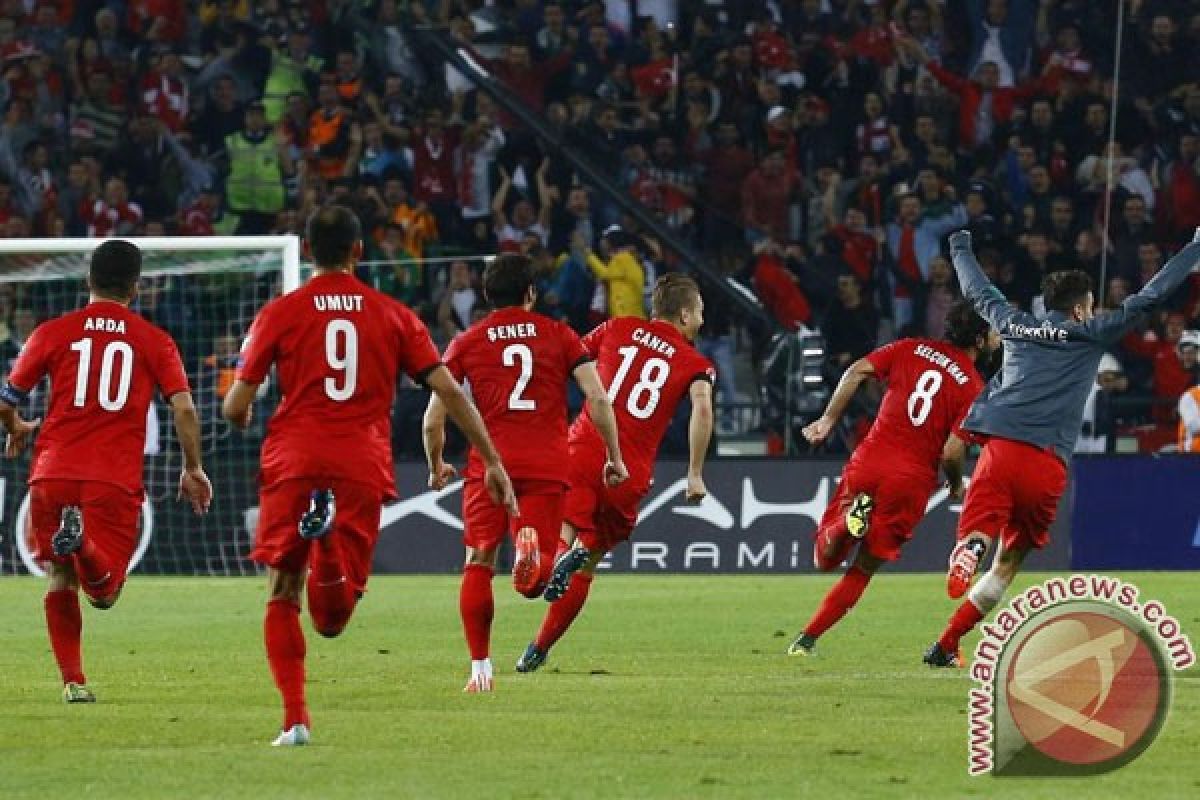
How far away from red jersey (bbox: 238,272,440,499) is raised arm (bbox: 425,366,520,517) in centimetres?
11

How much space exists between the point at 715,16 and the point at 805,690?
16949mm

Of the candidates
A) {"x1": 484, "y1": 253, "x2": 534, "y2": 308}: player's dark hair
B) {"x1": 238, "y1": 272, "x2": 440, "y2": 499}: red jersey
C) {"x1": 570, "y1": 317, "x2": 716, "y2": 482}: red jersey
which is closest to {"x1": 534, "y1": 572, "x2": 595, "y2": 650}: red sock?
{"x1": 570, "y1": 317, "x2": 716, "y2": 482}: red jersey

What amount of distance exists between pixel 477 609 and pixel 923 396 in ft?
11.0

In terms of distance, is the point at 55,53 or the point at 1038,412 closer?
the point at 1038,412

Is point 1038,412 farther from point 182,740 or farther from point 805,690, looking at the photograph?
point 182,740

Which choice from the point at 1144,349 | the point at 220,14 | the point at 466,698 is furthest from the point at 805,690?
the point at 220,14

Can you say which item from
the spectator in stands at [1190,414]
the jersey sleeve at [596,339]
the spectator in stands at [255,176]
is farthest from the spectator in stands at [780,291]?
the jersey sleeve at [596,339]

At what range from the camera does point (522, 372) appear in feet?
40.3

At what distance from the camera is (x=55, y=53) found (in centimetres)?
2808

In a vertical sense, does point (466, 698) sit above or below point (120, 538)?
below

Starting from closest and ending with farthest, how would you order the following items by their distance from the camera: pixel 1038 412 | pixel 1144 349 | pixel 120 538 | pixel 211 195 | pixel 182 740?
pixel 182 740 → pixel 120 538 → pixel 1038 412 → pixel 1144 349 → pixel 211 195

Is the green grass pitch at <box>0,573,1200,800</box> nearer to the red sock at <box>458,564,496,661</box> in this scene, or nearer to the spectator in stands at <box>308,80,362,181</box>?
the red sock at <box>458,564,496,661</box>

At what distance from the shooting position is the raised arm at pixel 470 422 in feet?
32.0

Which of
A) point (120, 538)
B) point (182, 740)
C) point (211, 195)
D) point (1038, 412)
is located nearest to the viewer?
point (182, 740)
